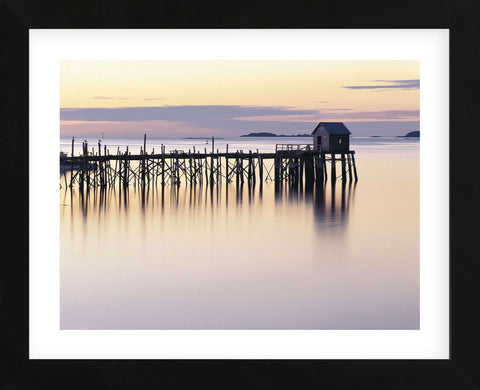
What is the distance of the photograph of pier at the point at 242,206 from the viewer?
10047mm

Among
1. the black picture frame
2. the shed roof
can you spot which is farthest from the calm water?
the black picture frame

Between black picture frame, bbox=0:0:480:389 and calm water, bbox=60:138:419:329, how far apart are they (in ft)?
20.3

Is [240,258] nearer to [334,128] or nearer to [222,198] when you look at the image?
[222,198]

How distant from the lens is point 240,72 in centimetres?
3353

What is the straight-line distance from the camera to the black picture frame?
2475 millimetres
